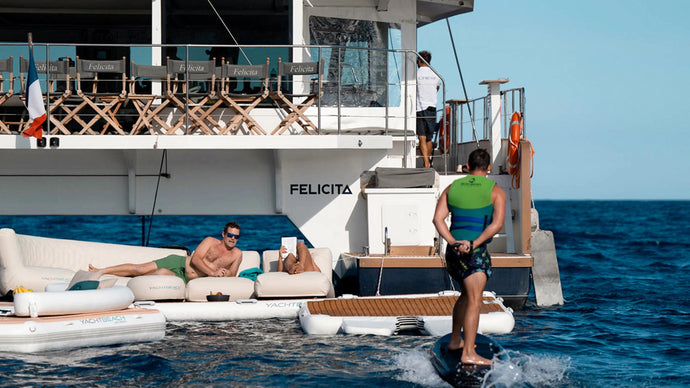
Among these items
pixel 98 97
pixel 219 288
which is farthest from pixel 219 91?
pixel 219 288

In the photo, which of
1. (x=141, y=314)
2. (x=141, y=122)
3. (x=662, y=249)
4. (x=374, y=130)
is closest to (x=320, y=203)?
(x=374, y=130)

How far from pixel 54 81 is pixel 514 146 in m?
6.89

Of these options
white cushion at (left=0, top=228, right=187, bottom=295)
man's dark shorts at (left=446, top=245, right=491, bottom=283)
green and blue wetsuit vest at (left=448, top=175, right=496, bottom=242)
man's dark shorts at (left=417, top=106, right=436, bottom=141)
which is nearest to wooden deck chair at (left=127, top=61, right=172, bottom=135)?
white cushion at (left=0, top=228, right=187, bottom=295)

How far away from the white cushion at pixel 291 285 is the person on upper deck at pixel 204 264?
736 mm

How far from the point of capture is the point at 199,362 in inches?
380

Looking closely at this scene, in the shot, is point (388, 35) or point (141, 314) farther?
point (388, 35)

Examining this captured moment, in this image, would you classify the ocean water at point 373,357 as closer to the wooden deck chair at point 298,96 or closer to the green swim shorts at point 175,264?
the green swim shorts at point 175,264

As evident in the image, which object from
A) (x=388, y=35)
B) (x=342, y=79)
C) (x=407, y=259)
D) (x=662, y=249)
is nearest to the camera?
(x=407, y=259)

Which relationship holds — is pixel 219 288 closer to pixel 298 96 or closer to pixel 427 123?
pixel 298 96

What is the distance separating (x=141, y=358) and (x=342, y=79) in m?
6.09

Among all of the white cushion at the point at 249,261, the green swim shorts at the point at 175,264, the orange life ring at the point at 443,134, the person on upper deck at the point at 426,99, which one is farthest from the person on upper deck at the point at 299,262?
the orange life ring at the point at 443,134

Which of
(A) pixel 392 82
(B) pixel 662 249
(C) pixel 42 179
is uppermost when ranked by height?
(A) pixel 392 82

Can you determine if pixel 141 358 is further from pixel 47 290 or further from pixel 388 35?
pixel 388 35

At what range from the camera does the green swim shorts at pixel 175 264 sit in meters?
13.0
